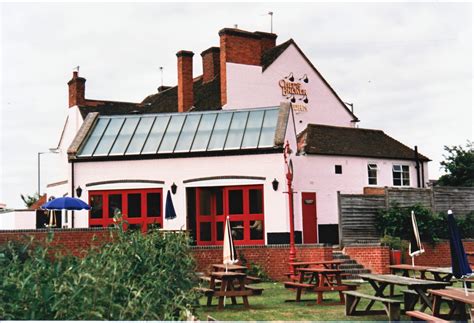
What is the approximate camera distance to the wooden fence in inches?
961

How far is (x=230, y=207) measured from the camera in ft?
73.9

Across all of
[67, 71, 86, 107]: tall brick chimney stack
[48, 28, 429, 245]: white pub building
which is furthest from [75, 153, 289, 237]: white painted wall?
[67, 71, 86, 107]: tall brick chimney stack

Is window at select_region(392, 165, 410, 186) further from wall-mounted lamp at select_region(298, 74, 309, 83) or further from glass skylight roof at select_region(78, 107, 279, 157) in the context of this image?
glass skylight roof at select_region(78, 107, 279, 157)

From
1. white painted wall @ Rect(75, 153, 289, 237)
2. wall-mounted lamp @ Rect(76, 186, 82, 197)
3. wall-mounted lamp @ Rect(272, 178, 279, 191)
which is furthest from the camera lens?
wall-mounted lamp @ Rect(76, 186, 82, 197)

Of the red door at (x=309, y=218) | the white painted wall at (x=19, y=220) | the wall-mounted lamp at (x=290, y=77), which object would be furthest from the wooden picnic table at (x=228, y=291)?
the white painted wall at (x=19, y=220)

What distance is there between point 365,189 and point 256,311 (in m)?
16.9

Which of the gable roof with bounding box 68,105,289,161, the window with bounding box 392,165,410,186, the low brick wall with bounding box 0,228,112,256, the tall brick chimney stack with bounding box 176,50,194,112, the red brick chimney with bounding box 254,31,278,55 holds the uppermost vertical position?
the red brick chimney with bounding box 254,31,278,55

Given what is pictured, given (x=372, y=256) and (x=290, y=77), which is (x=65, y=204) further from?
(x=290, y=77)

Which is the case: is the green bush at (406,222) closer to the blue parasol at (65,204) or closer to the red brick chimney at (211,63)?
the blue parasol at (65,204)

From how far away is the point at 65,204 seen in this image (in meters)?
21.0

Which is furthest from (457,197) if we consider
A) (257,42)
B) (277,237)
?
(257,42)

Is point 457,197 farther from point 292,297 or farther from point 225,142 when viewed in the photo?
point 292,297

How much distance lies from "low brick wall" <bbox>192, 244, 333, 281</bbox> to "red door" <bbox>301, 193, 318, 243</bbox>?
717 cm

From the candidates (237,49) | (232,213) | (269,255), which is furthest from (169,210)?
(237,49)
